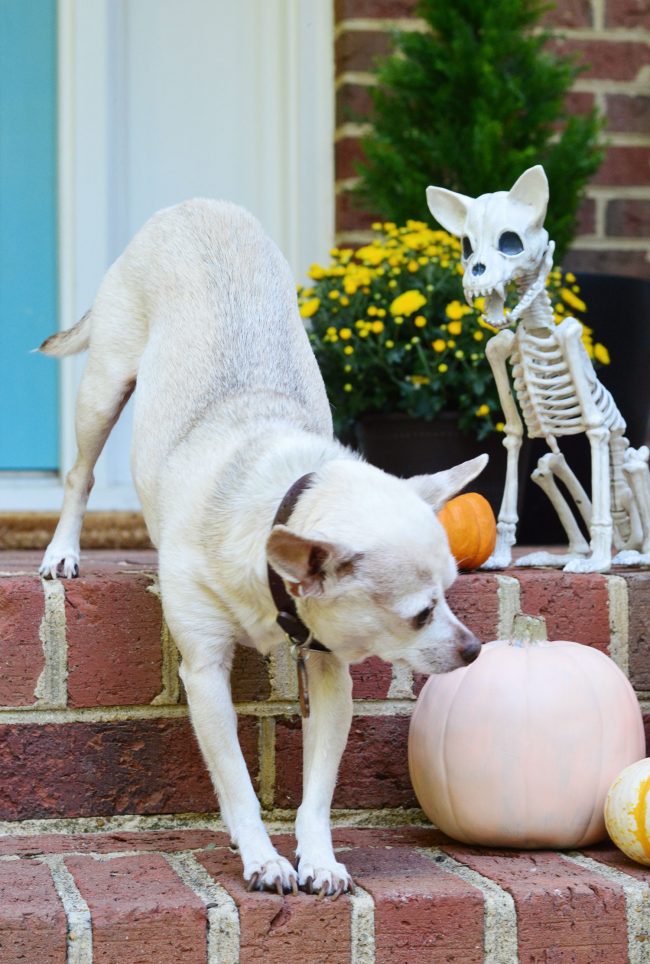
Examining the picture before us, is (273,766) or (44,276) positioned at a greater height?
(44,276)

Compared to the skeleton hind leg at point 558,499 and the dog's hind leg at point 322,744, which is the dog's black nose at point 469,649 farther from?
the skeleton hind leg at point 558,499

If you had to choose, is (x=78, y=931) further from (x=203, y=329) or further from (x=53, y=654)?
(x=203, y=329)

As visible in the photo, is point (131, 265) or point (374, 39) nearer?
point (131, 265)

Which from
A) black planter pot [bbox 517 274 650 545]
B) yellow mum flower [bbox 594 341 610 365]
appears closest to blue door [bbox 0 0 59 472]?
black planter pot [bbox 517 274 650 545]

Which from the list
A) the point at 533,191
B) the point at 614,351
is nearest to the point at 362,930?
the point at 533,191

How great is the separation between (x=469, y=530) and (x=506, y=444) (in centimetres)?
25

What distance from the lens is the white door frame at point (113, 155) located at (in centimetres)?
477

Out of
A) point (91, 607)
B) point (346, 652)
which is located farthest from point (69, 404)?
point (346, 652)

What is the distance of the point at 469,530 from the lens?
3.10m

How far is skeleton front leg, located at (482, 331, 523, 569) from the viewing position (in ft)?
10.4

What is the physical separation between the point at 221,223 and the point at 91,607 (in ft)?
3.10

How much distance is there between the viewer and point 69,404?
481cm

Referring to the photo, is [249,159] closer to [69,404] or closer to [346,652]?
[69,404]

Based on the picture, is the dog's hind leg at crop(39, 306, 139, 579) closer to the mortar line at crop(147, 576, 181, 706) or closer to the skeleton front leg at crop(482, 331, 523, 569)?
the mortar line at crop(147, 576, 181, 706)
